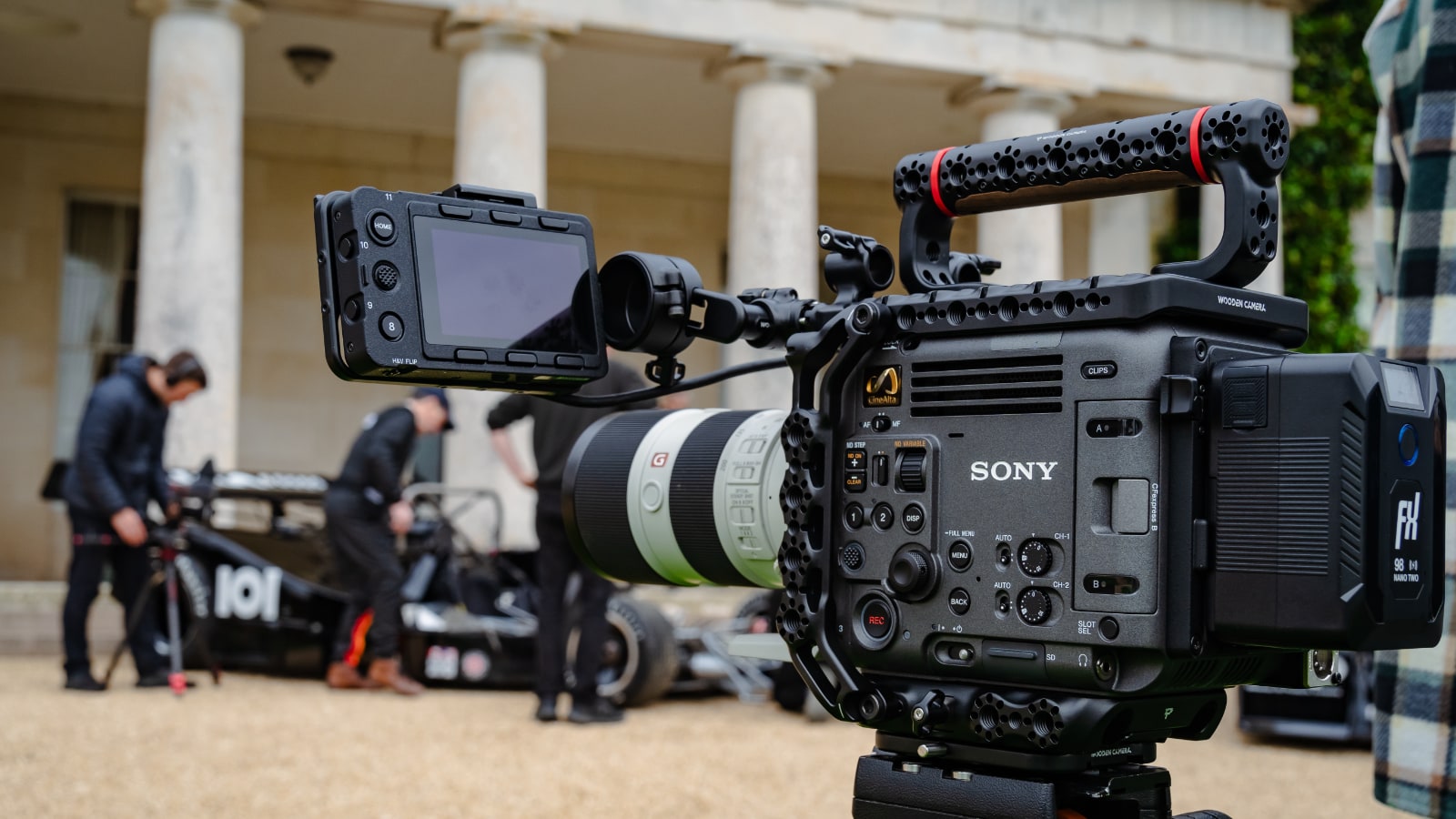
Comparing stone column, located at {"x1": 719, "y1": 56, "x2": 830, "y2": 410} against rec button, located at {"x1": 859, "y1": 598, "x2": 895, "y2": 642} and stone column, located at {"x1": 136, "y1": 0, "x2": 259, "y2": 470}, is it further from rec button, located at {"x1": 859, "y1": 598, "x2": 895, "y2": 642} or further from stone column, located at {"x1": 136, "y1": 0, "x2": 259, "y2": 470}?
rec button, located at {"x1": 859, "y1": 598, "x2": 895, "y2": 642}

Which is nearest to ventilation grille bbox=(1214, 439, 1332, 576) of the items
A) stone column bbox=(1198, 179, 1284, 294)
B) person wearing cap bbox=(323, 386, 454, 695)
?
person wearing cap bbox=(323, 386, 454, 695)

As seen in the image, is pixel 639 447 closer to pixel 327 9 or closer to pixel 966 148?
pixel 966 148

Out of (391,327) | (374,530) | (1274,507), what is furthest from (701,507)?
(374,530)

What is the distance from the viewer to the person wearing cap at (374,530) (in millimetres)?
7867

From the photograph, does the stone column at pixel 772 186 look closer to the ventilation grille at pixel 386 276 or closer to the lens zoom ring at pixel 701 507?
the lens zoom ring at pixel 701 507

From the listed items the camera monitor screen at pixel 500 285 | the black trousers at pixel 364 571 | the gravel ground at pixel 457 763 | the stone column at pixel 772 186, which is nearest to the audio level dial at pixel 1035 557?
the camera monitor screen at pixel 500 285

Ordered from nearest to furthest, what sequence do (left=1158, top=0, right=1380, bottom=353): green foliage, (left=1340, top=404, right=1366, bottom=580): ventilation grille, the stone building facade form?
(left=1340, top=404, right=1366, bottom=580): ventilation grille, the stone building facade, (left=1158, top=0, right=1380, bottom=353): green foliage

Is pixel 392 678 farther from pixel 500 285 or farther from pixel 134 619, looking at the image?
pixel 500 285

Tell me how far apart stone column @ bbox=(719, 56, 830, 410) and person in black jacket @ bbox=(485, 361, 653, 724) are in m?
5.59

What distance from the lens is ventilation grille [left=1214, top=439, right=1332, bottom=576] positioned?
5.33 ft

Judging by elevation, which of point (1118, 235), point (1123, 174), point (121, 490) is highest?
point (1118, 235)

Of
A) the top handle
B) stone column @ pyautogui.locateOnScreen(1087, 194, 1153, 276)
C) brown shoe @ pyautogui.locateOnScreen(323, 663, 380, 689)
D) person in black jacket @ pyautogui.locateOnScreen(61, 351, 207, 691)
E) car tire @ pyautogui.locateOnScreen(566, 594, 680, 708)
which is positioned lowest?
brown shoe @ pyautogui.locateOnScreen(323, 663, 380, 689)

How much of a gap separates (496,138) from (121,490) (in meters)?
5.10

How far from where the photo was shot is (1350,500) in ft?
5.32
